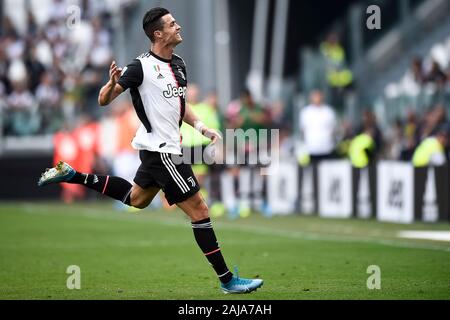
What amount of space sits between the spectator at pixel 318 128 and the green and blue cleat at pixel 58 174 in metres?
12.9

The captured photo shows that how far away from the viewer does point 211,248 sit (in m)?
9.58

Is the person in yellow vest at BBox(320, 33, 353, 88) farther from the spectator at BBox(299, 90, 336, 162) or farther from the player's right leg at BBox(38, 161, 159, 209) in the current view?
the player's right leg at BBox(38, 161, 159, 209)

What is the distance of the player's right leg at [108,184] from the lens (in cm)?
991

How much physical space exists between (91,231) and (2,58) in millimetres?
17937

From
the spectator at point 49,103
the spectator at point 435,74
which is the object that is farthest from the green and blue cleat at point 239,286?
the spectator at point 49,103

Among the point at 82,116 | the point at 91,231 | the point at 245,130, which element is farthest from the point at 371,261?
the point at 82,116

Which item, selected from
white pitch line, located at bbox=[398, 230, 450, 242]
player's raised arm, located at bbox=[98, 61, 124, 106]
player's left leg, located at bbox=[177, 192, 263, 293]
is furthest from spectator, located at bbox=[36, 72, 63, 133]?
player's raised arm, located at bbox=[98, 61, 124, 106]

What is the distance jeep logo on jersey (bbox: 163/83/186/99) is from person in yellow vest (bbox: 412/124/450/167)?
979 centimetres

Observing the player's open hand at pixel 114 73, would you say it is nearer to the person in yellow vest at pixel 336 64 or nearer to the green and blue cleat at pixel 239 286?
the green and blue cleat at pixel 239 286

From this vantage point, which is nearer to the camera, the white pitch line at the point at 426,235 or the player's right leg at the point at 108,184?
the player's right leg at the point at 108,184

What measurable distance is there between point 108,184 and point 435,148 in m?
10.0

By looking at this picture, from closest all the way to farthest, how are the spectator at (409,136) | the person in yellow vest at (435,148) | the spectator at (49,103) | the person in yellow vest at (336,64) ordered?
the person in yellow vest at (435,148)
the spectator at (409,136)
the person in yellow vest at (336,64)
the spectator at (49,103)

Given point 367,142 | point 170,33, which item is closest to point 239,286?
point 170,33
